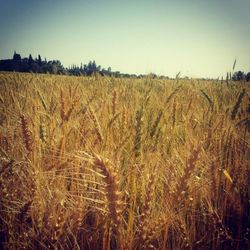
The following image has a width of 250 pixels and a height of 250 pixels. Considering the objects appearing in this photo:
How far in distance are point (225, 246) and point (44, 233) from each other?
30.3 inches

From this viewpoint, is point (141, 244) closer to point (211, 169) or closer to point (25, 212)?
point (25, 212)

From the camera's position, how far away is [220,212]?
1.15 meters

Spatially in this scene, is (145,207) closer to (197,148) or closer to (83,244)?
(197,148)

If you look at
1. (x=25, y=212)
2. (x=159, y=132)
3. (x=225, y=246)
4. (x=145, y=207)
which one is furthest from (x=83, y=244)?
(x=159, y=132)

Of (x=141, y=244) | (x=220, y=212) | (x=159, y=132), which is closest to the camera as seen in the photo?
(x=141, y=244)

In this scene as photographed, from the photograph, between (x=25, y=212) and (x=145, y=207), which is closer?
(x=145, y=207)

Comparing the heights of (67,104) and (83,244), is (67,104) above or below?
above

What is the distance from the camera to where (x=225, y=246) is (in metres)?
1.02

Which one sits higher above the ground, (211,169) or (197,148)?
(197,148)

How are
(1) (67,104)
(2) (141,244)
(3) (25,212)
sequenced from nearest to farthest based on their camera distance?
1. (2) (141,244)
2. (3) (25,212)
3. (1) (67,104)

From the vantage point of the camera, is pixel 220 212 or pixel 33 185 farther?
pixel 220 212

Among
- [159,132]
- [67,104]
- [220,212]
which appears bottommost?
[220,212]

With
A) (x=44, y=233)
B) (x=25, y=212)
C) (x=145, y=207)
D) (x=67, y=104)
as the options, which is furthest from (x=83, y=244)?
(x=67, y=104)

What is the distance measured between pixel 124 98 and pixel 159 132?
1404mm
